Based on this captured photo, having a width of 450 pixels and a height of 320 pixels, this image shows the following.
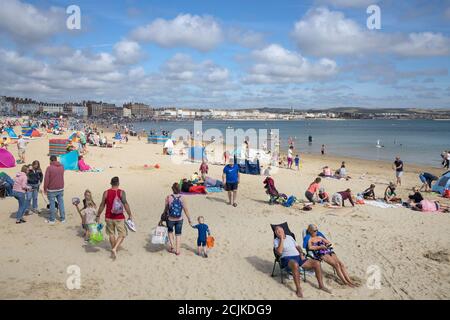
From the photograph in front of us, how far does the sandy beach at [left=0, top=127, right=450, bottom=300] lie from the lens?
5.48 metres

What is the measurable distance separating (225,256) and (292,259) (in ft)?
5.43

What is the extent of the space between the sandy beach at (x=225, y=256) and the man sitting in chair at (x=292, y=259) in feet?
0.82

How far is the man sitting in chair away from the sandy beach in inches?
9.8

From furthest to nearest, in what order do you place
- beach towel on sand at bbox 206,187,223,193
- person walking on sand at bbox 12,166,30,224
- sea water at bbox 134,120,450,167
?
sea water at bbox 134,120,450,167 → beach towel on sand at bbox 206,187,223,193 → person walking on sand at bbox 12,166,30,224

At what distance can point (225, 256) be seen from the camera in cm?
689

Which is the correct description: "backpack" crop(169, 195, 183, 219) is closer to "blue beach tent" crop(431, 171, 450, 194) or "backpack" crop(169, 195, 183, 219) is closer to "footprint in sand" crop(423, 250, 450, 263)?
"footprint in sand" crop(423, 250, 450, 263)

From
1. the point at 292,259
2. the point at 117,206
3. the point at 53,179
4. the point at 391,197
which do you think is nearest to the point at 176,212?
the point at 117,206

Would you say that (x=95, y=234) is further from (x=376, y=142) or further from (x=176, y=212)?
(x=376, y=142)

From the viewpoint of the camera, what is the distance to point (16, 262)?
6195 millimetres

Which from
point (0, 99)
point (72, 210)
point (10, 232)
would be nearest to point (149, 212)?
point (72, 210)

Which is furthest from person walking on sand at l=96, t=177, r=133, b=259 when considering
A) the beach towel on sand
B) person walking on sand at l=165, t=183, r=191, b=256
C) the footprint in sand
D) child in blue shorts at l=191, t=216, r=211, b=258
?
the beach towel on sand

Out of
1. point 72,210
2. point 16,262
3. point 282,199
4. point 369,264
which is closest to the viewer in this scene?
point 16,262
